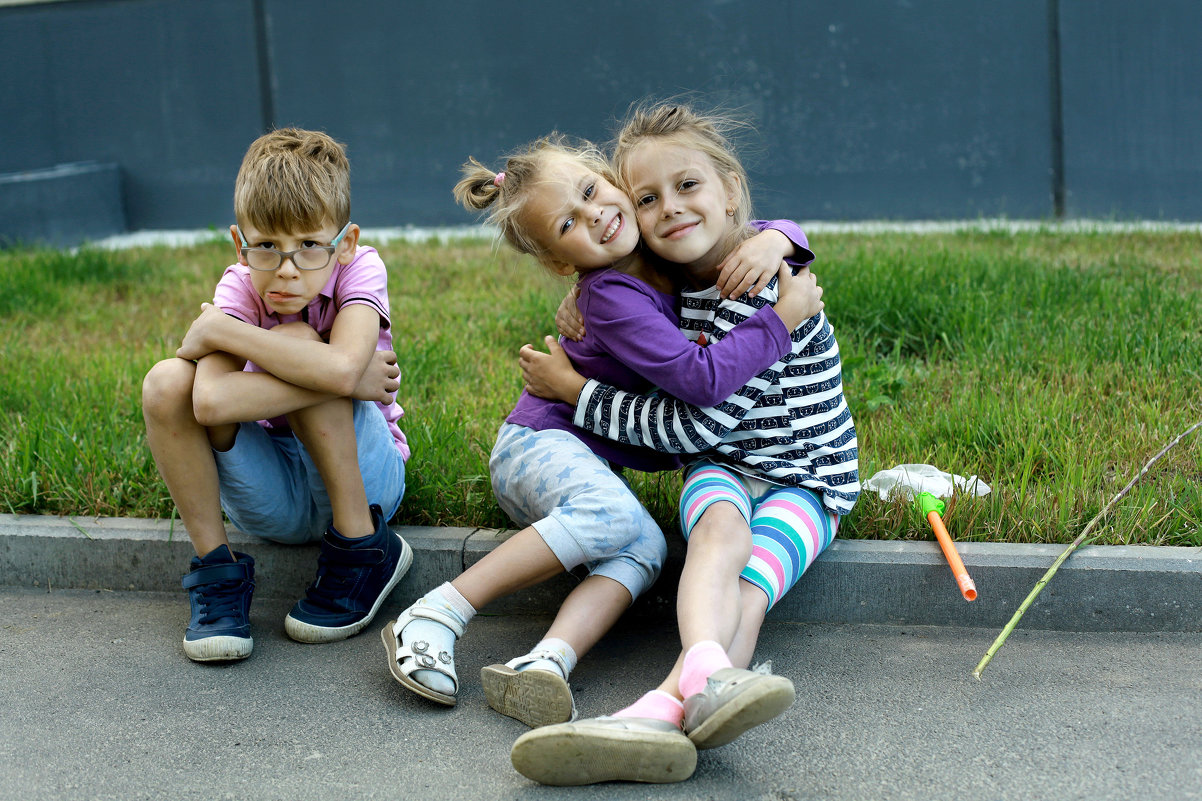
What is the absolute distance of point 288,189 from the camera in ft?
8.14

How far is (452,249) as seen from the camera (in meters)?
6.99

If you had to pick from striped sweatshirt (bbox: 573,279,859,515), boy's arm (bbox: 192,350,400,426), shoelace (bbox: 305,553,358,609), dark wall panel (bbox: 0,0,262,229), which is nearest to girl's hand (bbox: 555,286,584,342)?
striped sweatshirt (bbox: 573,279,859,515)

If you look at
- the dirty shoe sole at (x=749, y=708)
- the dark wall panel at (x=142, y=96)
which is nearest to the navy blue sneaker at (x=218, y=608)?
the dirty shoe sole at (x=749, y=708)

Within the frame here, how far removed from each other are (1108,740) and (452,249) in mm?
5457

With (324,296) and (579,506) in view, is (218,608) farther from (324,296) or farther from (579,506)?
(579,506)

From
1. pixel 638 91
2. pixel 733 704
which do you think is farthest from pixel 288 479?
pixel 638 91

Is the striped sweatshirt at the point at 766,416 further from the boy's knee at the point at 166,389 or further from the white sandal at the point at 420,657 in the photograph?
the boy's knee at the point at 166,389

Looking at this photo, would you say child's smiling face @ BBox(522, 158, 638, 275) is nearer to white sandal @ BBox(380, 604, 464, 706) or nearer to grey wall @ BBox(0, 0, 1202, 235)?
white sandal @ BBox(380, 604, 464, 706)

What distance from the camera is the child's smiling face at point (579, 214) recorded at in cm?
251

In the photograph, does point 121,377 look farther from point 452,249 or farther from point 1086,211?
point 1086,211

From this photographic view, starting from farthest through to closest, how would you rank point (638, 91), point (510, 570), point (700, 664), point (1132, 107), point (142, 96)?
1. point (142, 96)
2. point (638, 91)
3. point (1132, 107)
4. point (510, 570)
5. point (700, 664)

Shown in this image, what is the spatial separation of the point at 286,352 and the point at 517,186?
63 centimetres

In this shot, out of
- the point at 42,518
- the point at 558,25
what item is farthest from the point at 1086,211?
the point at 42,518

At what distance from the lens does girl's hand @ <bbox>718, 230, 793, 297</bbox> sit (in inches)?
97.8
